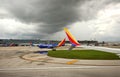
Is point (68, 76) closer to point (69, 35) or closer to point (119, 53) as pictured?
point (119, 53)

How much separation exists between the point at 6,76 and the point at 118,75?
9793mm

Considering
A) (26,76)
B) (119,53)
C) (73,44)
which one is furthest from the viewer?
(73,44)

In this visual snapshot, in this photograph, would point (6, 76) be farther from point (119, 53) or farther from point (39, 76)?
point (119, 53)

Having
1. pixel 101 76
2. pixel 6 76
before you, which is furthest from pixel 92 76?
pixel 6 76

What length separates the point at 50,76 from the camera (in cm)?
1219

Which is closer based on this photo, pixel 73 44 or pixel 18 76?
pixel 18 76

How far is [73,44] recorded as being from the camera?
51.0ft

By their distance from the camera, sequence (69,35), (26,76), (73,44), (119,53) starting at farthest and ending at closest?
(69,35)
(73,44)
(26,76)
(119,53)

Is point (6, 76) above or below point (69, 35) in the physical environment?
below

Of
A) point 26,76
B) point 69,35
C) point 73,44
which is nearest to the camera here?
point 26,76

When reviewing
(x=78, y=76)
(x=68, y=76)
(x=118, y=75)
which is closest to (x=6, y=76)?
(x=68, y=76)

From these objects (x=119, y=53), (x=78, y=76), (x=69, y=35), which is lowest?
(x=78, y=76)

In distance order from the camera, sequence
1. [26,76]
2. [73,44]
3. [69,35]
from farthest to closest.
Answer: [69,35] < [73,44] < [26,76]

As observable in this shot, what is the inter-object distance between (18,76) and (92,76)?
640 centimetres
